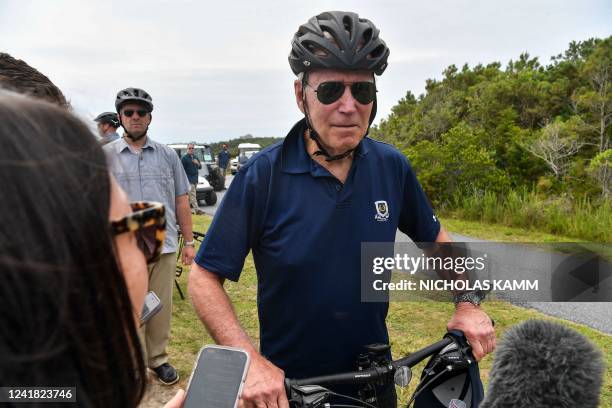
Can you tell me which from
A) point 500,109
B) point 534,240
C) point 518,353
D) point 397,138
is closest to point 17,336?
point 518,353

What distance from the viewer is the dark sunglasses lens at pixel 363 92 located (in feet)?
7.80

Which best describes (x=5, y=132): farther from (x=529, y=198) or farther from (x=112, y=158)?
(x=529, y=198)

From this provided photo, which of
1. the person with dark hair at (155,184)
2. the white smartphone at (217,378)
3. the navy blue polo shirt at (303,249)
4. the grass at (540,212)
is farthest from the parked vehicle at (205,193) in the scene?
the white smartphone at (217,378)

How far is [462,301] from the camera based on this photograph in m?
2.34

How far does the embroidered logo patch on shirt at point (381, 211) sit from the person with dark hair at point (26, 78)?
142 centimetres

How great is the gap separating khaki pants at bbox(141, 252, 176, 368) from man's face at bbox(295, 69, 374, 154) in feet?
9.62

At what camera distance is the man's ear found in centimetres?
247

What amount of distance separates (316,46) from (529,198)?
11622 millimetres

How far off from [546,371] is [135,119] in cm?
462

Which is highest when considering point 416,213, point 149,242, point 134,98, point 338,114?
point 134,98

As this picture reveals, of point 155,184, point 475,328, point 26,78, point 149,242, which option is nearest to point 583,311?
point 475,328

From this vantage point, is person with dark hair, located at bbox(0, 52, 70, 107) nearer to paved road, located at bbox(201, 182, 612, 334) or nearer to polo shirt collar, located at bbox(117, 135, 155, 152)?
polo shirt collar, located at bbox(117, 135, 155, 152)

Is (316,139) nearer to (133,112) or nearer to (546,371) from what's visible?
(546,371)

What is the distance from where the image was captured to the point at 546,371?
3.67 ft
